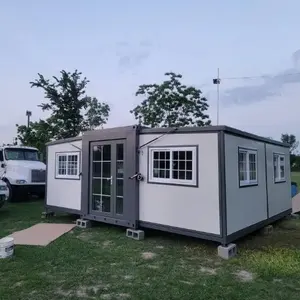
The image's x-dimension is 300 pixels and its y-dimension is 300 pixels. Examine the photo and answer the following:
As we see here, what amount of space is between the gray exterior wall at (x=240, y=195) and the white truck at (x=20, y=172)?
29.1 feet

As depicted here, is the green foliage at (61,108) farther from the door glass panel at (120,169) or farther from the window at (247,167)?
the window at (247,167)

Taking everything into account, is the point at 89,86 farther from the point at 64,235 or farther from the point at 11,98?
the point at 64,235

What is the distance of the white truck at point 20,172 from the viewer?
11.8 m

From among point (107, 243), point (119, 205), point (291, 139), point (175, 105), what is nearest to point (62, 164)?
point (119, 205)

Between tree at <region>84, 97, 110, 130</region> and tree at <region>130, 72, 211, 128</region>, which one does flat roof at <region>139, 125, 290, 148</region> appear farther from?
tree at <region>130, 72, 211, 128</region>

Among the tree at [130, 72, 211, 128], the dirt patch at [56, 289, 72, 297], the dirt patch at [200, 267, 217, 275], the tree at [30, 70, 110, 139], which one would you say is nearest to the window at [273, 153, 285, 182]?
the dirt patch at [200, 267, 217, 275]

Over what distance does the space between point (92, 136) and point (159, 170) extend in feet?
6.85

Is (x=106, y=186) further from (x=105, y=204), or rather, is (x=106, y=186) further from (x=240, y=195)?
(x=240, y=195)

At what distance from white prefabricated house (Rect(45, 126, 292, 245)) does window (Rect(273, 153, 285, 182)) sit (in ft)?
0.09

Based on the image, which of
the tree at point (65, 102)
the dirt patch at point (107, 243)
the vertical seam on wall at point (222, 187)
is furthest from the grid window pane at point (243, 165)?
the tree at point (65, 102)

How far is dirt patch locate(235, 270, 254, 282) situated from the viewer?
4.02 meters

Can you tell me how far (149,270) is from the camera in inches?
170

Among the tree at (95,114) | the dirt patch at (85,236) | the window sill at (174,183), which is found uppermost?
the tree at (95,114)

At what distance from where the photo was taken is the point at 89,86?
63.6 feet
